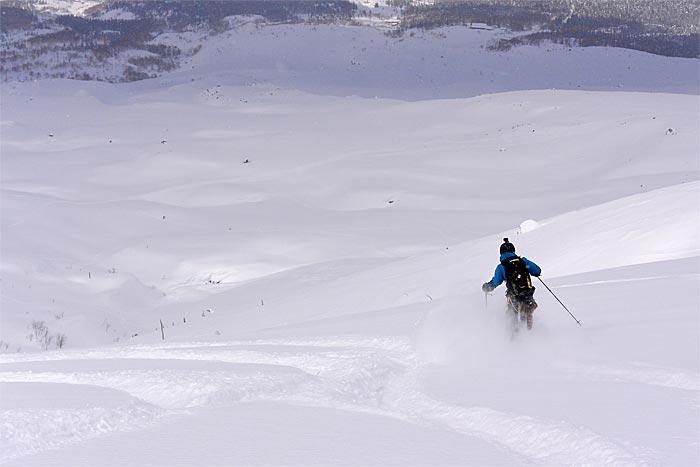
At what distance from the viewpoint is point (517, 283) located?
7.28 m

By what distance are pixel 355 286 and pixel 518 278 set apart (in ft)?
19.6

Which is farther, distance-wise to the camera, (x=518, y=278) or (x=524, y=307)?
(x=518, y=278)

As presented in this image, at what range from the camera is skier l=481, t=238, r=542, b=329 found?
7172 millimetres

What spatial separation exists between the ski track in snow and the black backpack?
1265 millimetres

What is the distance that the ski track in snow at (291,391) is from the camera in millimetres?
4340

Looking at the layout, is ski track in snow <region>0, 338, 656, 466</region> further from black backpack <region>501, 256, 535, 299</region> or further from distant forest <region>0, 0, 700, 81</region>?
distant forest <region>0, 0, 700, 81</region>

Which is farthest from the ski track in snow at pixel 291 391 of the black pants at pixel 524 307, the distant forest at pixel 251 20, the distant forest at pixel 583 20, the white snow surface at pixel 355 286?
the distant forest at pixel 583 20

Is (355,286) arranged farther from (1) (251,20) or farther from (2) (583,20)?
(1) (251,20)

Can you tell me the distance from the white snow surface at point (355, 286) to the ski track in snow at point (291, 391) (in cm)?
3

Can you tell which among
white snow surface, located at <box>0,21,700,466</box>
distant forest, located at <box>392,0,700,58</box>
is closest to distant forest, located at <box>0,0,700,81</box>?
distant forest, located at <box>392,0,700,58</box>

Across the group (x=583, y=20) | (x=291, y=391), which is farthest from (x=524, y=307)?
(x=583, y=20)

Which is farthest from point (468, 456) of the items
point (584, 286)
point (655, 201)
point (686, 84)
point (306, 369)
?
point (686, 84)

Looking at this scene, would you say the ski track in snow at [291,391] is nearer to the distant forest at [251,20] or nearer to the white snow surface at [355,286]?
the white snow surface at [355,286]

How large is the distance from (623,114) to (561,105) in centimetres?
376
